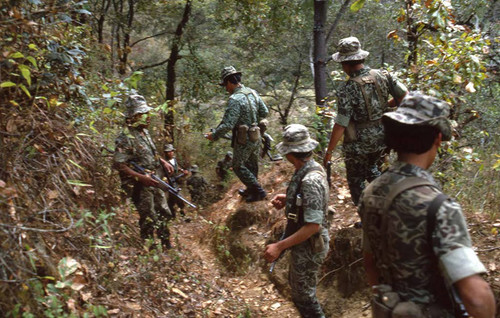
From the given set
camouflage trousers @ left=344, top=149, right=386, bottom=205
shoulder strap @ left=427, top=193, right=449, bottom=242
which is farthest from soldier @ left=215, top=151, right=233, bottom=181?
shoulder strap @ left=427, top=193, right=449, bottom=242

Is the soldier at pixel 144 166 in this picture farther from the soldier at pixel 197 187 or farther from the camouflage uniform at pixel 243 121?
the soldier at pixel 197 187

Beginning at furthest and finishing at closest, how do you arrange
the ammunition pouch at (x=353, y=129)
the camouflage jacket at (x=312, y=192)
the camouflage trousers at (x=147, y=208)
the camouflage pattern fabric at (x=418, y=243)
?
1. the camouflage trousers at (x=147, y=208)
2. the ammunition pouch at (x=353, y=129)
3. the camouflage jacket at (x=312, y=192)
4. the camouflage pattern fabric at (x=418, y=243)

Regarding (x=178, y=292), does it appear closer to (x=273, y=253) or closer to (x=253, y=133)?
(x=273, y=253)

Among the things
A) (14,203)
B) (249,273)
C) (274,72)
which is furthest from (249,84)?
(14,203)

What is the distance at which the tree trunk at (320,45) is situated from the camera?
8180 mm

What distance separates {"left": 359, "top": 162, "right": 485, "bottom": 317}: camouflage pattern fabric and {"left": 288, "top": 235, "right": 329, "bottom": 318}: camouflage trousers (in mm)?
1483

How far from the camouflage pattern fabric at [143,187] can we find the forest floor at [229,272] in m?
0.24

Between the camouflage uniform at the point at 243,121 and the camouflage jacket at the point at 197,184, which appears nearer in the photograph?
the camouflage uniform at the point at 243,121

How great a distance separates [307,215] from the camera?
11.5 ft

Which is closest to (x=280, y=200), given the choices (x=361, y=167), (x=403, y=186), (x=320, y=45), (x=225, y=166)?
(x=361, y=167)

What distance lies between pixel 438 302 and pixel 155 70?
16.0m

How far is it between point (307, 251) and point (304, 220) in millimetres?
401

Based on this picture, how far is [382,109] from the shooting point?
4.69 m

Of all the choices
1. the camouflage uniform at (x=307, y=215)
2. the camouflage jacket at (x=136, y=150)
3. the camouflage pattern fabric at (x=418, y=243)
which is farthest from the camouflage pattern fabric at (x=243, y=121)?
the camouflage pattern fabric at (x=418, y=243)
